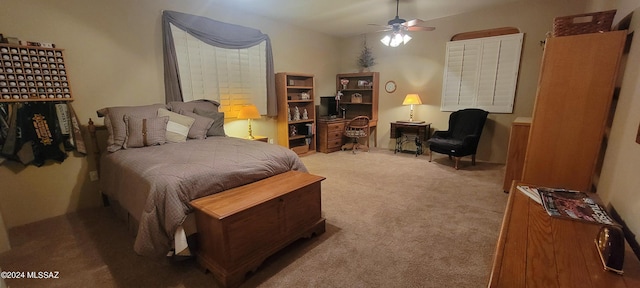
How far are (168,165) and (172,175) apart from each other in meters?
0.21

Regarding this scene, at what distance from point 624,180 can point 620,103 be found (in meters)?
0.69

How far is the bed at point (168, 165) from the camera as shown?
1629mm

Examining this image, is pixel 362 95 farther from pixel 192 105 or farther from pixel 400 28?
pixel 192 105

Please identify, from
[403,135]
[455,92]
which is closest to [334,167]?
[403,135]

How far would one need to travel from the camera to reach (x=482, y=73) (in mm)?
4340

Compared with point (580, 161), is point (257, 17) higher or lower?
higher

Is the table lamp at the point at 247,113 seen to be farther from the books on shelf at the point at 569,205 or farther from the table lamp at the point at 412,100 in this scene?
the books on shelf at the point at 569,205

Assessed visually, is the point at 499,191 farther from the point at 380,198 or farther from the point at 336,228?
the point at 336,228

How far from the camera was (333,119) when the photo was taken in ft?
17.7

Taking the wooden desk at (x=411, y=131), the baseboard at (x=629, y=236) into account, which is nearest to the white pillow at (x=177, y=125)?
the baseboard at (x=629, y=236)

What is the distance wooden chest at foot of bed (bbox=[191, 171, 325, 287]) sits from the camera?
1591mm

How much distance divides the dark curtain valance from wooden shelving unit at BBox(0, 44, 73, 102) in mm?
969

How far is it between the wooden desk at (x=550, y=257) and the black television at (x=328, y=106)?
4.47m

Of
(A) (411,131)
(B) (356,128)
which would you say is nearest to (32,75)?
(B) (356,128)
